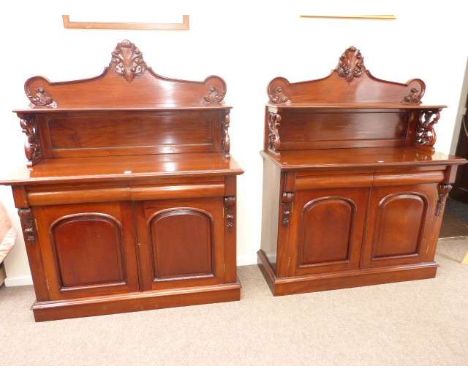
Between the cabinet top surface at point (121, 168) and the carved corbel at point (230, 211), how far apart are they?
162mm

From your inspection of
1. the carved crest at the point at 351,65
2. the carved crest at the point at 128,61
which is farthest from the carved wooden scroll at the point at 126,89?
the carved crest at the point at 351,65

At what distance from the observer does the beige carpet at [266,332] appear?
169 centimetres

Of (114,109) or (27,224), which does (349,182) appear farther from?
(27,224)

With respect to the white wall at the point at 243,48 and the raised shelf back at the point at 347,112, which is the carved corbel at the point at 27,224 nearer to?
the white wall at the point at 243,48

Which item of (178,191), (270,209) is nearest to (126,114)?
(178,191)

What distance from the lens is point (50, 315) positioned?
193 centimetres

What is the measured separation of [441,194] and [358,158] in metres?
0.61

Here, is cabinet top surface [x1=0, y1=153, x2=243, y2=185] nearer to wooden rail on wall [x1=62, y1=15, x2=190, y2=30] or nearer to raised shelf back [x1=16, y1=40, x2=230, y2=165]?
raised shelf back [x1=16, y1=40, x2=230, y2=165]

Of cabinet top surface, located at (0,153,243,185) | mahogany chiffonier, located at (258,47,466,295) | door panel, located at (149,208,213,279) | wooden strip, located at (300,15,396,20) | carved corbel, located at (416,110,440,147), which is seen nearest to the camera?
cabinet top surface, located at (0,153,243,185)

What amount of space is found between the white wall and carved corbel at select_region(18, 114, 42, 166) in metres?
0.21

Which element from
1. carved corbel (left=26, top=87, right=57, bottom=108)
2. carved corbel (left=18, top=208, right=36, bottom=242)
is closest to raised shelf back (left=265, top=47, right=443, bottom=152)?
carved corbel (left=26, top=87, right=57, bottom=108)

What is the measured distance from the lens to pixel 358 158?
2086 millimetres

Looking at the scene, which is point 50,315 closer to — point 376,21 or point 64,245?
point 64,245

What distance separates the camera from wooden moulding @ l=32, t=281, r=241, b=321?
193cm
